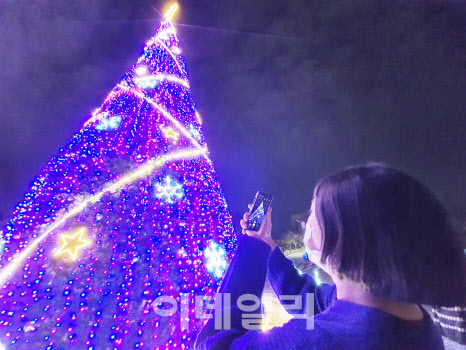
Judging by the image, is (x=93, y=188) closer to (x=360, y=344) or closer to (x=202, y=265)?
(x=202, y=265)

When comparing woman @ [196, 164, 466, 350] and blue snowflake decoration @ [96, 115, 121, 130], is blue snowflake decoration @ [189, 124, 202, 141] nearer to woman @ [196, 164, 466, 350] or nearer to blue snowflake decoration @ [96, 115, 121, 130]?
blue snowflake decoration @ [96, 115, 121, 130]

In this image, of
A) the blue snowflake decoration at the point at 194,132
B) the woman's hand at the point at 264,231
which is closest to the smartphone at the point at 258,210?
the woman's hand at the point at 264,231

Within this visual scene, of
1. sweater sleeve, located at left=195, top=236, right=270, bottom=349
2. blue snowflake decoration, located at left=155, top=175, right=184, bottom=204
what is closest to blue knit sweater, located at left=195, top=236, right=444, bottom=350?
sweater sleeve, located at left=195, top=236, right=270, bottom=349

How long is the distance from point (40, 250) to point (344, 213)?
209 cm

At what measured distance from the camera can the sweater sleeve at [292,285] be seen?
1385mm

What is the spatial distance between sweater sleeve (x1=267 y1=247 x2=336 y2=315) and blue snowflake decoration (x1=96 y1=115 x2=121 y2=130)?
2.09 metres

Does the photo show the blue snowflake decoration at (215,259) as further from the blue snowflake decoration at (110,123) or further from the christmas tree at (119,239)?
the blue snowflake decoration at (110,123)

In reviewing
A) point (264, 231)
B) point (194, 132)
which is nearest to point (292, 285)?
point (264, 231)

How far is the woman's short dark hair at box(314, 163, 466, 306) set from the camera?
74 cm

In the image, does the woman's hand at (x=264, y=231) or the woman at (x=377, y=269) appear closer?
the woman at (x=377, y=269)

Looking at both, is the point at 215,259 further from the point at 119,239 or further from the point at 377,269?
the point at 377,269

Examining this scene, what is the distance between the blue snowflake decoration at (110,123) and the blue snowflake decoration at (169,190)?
82 cm

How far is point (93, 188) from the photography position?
197 cm

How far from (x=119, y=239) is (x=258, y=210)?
1.18 metres
